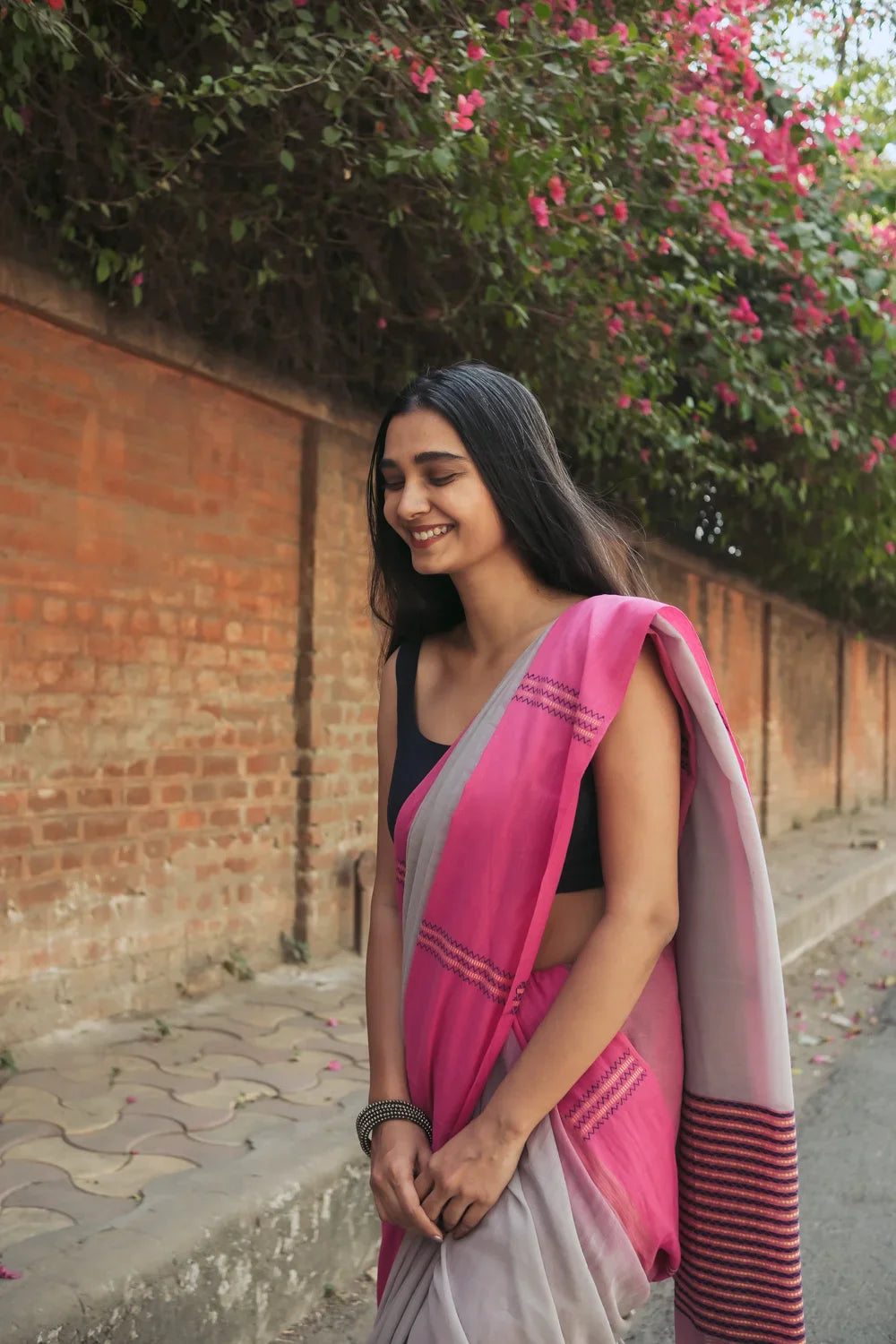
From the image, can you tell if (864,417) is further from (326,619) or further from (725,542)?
(326,619)

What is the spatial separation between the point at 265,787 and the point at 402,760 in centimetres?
343

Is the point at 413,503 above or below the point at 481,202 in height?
below

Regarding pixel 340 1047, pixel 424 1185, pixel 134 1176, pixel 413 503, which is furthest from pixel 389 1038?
pixel 340 1047

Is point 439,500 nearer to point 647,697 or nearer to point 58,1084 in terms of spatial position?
point 647,697

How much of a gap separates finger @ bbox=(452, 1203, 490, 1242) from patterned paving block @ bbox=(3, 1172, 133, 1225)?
156 centimetres

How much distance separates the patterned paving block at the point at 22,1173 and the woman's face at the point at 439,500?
6.74 feet

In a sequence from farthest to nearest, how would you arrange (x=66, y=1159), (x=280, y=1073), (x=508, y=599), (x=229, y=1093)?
(x=280, y=1073) < (x=229, y=1093) < (x=66, y=1159) < (x=508, y=599)

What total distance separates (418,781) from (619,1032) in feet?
1.48

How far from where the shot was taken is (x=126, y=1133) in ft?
10.8

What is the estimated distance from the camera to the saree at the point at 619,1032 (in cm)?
144

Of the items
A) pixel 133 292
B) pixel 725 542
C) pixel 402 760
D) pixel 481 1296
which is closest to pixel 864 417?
pixel 725 542

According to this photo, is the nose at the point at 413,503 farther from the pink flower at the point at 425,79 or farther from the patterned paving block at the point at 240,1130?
the pink flower at the point at 425,79

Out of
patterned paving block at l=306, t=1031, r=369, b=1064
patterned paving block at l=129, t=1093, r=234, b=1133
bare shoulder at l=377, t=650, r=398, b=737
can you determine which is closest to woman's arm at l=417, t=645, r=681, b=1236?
bare shoulder at l=377, t=650, r=398, b=737

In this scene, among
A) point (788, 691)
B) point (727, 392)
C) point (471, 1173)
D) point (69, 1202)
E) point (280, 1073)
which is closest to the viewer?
point (471, 1173)
